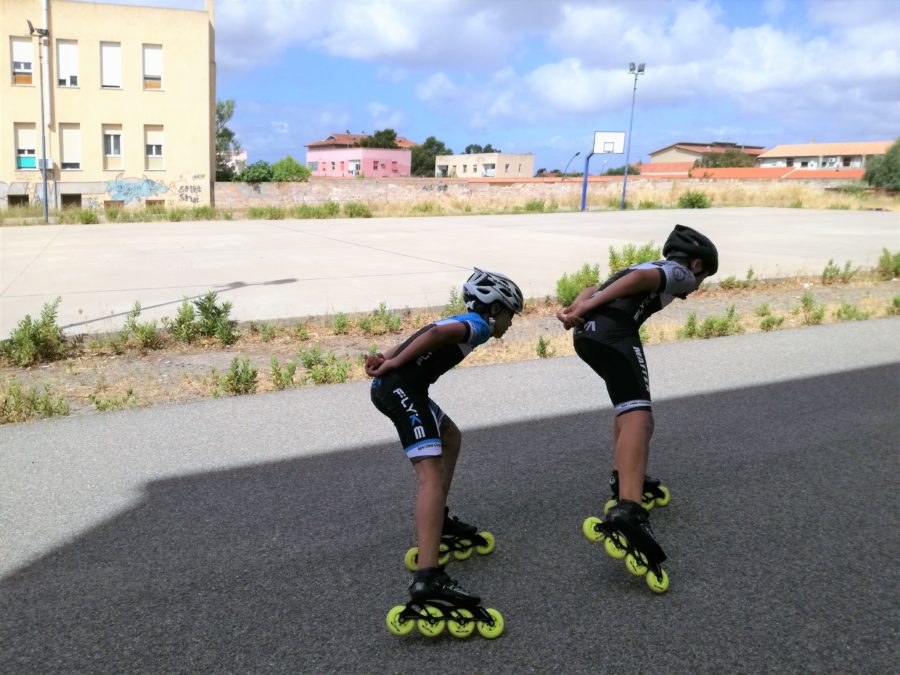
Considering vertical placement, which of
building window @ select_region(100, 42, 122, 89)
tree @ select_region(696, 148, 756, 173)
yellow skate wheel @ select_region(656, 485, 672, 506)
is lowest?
yellow skate wheel @ select_region(656, 485, 672, 506)

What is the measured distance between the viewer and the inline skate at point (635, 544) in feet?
10.7

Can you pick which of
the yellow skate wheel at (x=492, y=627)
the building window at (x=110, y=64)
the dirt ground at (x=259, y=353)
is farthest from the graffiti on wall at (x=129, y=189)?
the yellow skate wheel at (x=492, y=627)

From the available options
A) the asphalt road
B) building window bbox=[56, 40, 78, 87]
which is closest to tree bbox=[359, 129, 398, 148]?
building window bbox=[56, 40, 78, 87]

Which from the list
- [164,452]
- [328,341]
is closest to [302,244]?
[328,341]

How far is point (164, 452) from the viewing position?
16.5 ft

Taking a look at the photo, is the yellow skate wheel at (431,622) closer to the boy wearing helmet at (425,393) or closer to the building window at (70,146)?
the boy wearing helmet at (425,393)

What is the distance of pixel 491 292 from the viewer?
3227mm

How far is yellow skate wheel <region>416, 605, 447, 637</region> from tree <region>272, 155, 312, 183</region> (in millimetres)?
44257

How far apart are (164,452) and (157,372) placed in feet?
8.55

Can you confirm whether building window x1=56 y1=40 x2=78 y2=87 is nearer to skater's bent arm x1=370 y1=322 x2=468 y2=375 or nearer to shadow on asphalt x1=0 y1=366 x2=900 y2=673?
shadow on asphalt x1=0 y1=366 x2=900 y2=673

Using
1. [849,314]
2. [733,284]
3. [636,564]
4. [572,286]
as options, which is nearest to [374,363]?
[636,564]

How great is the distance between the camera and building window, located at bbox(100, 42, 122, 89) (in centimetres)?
4097

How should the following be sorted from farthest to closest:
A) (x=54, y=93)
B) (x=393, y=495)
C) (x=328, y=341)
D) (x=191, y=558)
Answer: (x=54, y=93)
(x=328, y=341)
(x=393, y=495)
(x=191, y=558)

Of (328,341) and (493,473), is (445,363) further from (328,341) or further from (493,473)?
(328,341)
